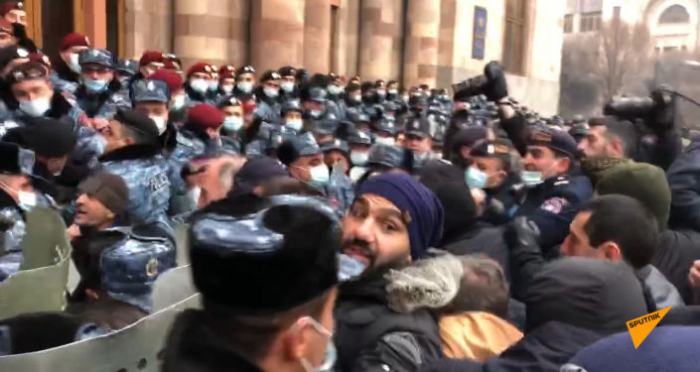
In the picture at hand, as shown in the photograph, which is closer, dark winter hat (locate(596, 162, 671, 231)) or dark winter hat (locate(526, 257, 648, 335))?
dark winter hat (locate(526, 257, 648, 335))

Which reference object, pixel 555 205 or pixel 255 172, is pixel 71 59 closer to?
pixel 255 172

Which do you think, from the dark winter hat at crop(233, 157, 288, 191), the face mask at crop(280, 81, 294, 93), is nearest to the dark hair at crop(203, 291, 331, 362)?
the dark winter hat at crop(233, 157, 288, 191)

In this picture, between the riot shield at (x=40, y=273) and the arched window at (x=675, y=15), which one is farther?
the arched window at (x=675, y=15)

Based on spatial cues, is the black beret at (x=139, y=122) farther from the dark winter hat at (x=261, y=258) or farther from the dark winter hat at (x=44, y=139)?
the dark winter hat at (x=261, y=258)

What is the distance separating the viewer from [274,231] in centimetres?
120

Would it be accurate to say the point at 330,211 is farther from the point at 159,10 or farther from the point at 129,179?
the point at 159,10

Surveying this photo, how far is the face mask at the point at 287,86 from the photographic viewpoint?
8711mm

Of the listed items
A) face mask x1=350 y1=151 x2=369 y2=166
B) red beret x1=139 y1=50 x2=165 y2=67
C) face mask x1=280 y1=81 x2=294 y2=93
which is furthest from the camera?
face mask x1=280 y1=81 x2=294 y2=93

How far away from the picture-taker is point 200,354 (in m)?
1.18

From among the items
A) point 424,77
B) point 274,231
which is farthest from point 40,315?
point 424,77

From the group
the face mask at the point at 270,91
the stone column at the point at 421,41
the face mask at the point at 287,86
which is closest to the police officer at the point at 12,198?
the face mask at the point at 270,91

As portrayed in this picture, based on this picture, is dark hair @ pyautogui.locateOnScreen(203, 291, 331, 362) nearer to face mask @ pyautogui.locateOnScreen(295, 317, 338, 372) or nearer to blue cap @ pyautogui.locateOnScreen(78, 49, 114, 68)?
face mask @ pyautogui.locateOnScreen(295, 317, 338, 372)

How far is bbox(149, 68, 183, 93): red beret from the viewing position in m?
5.65

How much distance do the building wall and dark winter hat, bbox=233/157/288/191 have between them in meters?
6.69
